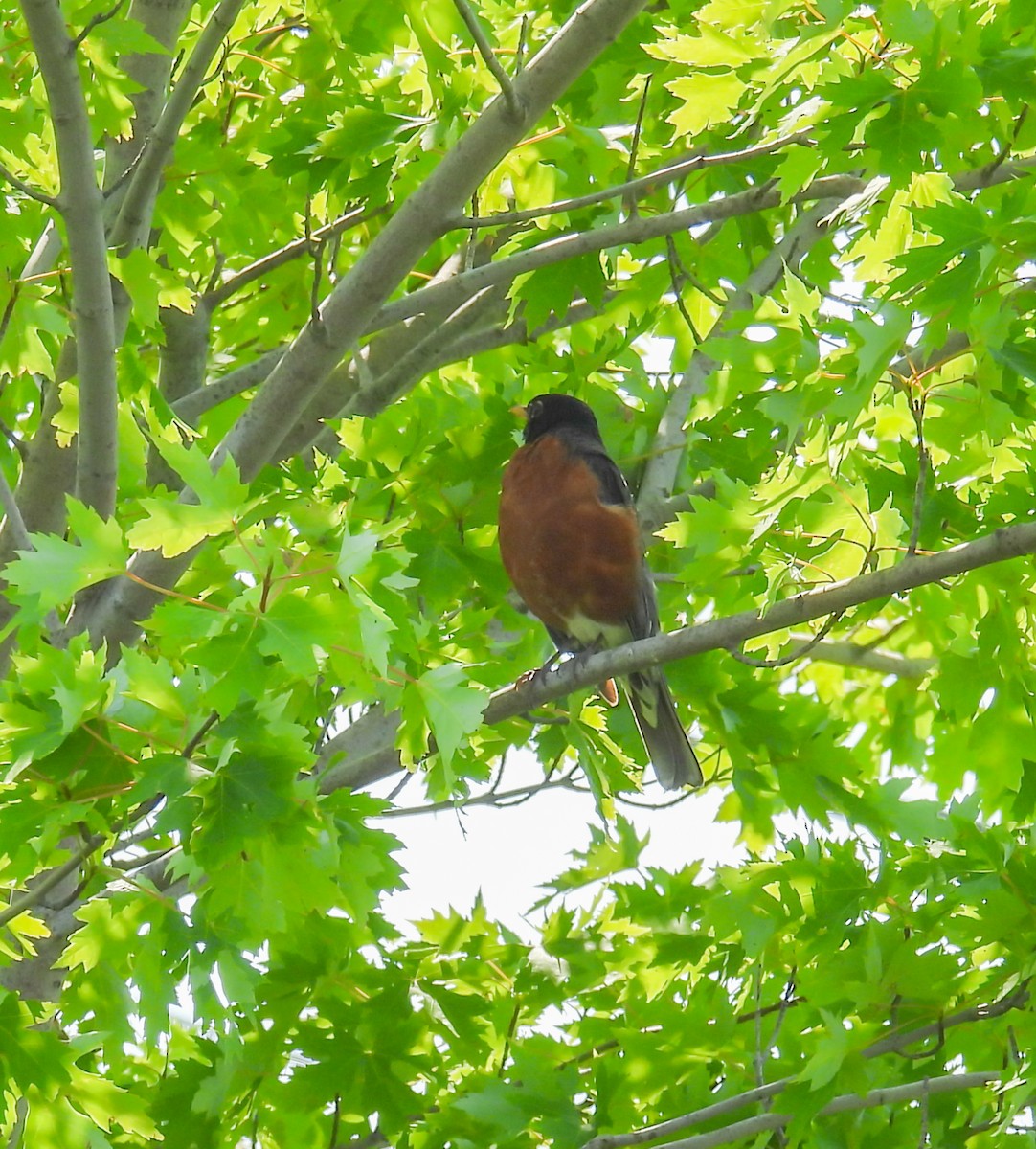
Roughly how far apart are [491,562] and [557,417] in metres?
0.91

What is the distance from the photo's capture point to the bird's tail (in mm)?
4895

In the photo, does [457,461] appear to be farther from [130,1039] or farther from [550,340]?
[130,1039]

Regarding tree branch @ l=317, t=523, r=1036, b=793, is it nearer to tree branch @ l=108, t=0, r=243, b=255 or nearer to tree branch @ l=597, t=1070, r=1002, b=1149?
tree branch @ l=597, t=1070, r=1002, b=1149

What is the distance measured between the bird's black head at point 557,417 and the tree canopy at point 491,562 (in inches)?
3.2

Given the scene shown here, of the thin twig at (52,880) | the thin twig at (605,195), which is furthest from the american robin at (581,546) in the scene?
the thin twig at (52,880)

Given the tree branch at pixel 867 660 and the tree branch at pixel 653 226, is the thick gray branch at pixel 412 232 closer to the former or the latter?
the tree branch at pixel 653 226

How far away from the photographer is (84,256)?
3418 millimetres

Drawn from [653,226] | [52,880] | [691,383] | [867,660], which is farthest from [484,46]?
[867,660]

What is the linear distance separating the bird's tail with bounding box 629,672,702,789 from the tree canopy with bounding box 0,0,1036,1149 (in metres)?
0.10

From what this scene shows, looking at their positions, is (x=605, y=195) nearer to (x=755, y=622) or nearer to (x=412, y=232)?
(x=412, y=232)

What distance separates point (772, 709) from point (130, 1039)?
1915 millimetres

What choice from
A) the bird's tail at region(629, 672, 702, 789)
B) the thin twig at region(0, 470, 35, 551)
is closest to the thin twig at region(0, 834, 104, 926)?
the thin twig at region(0, 470, 35, 551)

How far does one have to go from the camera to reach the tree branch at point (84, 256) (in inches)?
125

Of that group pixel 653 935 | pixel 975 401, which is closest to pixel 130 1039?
pixel 653 935
